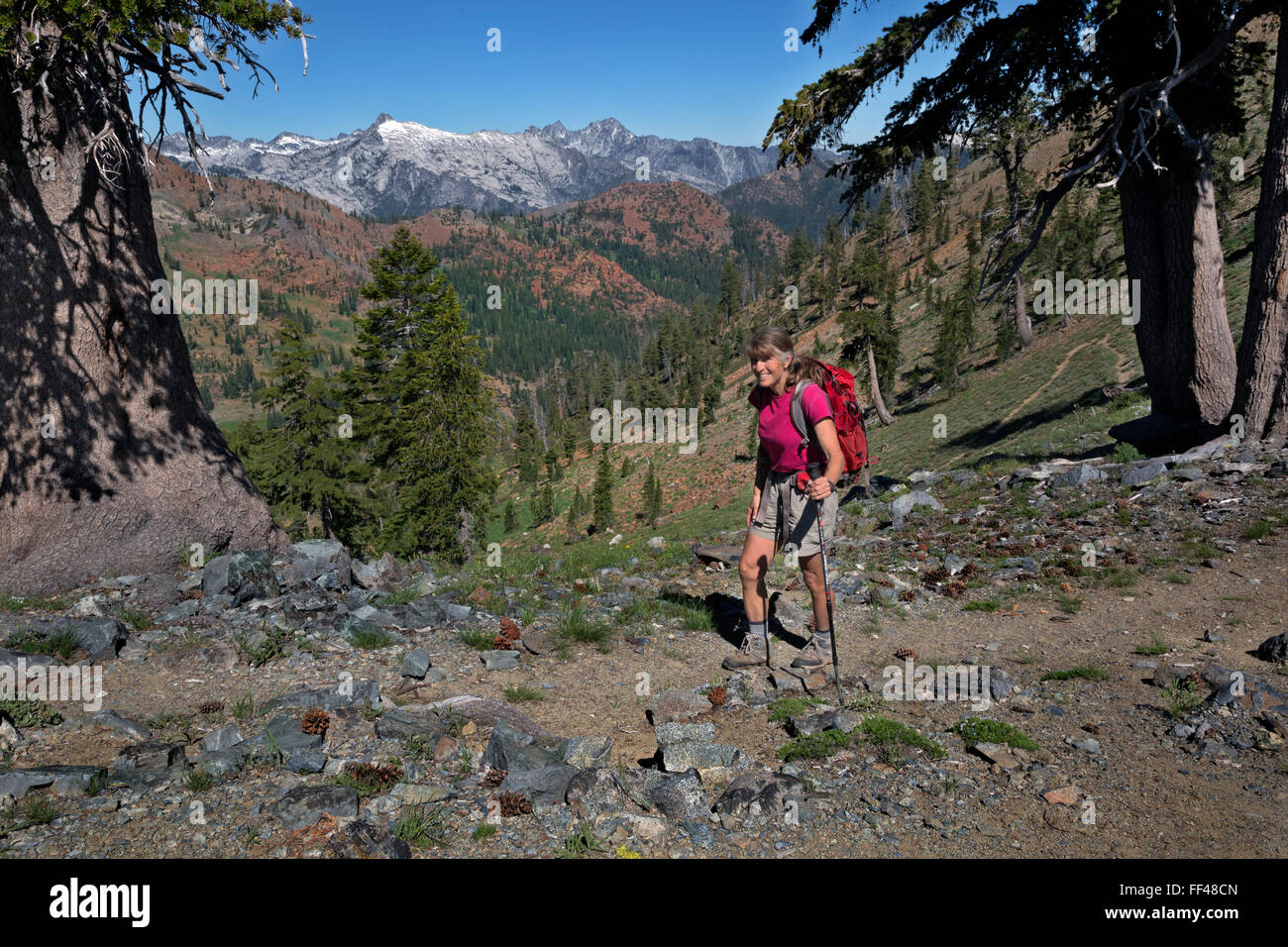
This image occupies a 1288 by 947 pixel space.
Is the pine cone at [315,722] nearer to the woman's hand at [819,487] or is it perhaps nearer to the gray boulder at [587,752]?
the gray boulder at [587,752]

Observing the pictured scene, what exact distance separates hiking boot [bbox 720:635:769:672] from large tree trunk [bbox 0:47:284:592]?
6269 millimetres

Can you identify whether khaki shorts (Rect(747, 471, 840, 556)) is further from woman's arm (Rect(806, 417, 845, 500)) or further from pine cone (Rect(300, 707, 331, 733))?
pine cone (Rect(300, 707, 331, 733))

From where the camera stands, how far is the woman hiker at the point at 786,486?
5641 mm

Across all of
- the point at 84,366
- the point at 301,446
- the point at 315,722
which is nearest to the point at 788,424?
the point at 315,722

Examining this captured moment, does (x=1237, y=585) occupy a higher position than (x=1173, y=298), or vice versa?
(x=1173, y=298)

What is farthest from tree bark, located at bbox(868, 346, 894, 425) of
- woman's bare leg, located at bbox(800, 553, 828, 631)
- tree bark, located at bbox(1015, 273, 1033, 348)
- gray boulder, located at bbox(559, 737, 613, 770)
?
gray boulder, located at bbox(559, 737, 613, 770)

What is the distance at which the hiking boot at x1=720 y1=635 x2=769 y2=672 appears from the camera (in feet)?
21.3

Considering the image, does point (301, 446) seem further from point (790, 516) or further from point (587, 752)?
point (587, 752)

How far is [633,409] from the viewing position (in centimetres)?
11119

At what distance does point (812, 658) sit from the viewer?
6.36 meters
